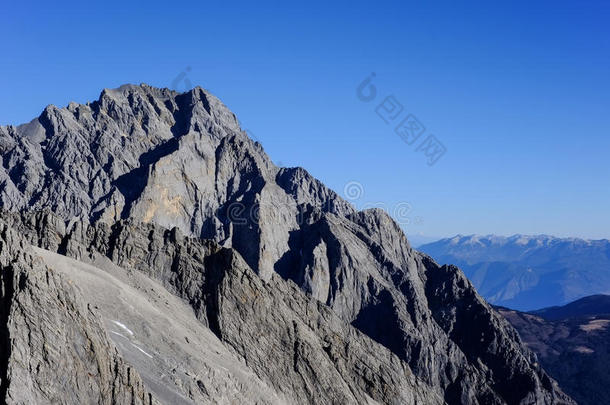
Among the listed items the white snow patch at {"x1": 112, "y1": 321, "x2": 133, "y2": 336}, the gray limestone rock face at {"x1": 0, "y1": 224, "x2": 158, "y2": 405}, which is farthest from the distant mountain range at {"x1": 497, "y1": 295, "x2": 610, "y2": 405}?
the gray limestone rock face at {"x1": 0, "y1": 224, "x2": 158, "y2": 405}

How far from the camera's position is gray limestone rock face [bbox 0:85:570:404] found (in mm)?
69875

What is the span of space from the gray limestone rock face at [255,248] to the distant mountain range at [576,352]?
25.3m

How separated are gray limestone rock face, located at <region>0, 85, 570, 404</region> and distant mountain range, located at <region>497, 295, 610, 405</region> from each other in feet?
82.9

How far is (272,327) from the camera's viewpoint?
229ft

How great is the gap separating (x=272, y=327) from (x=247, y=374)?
9990 millimetres

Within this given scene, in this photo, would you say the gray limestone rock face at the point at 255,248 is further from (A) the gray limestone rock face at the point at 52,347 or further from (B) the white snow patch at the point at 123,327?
(A) the gray limestone rock face at the point at 52,347

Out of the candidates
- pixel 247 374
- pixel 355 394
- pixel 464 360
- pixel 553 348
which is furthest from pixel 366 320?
pixel 553 348

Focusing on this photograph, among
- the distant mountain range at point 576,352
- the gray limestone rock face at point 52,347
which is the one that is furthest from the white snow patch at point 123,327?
the distant mountain range at point 576,352

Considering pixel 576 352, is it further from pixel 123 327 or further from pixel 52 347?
pixel 52 347

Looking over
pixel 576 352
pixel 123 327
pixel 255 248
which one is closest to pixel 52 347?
pixel 123 327

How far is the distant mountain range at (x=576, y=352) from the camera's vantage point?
483 ft

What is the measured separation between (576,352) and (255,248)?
89027 mm

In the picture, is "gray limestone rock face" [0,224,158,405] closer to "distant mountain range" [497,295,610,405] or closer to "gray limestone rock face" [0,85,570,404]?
"gray limestone rock face" [0,85,570,404]

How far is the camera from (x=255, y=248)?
12750 cm
